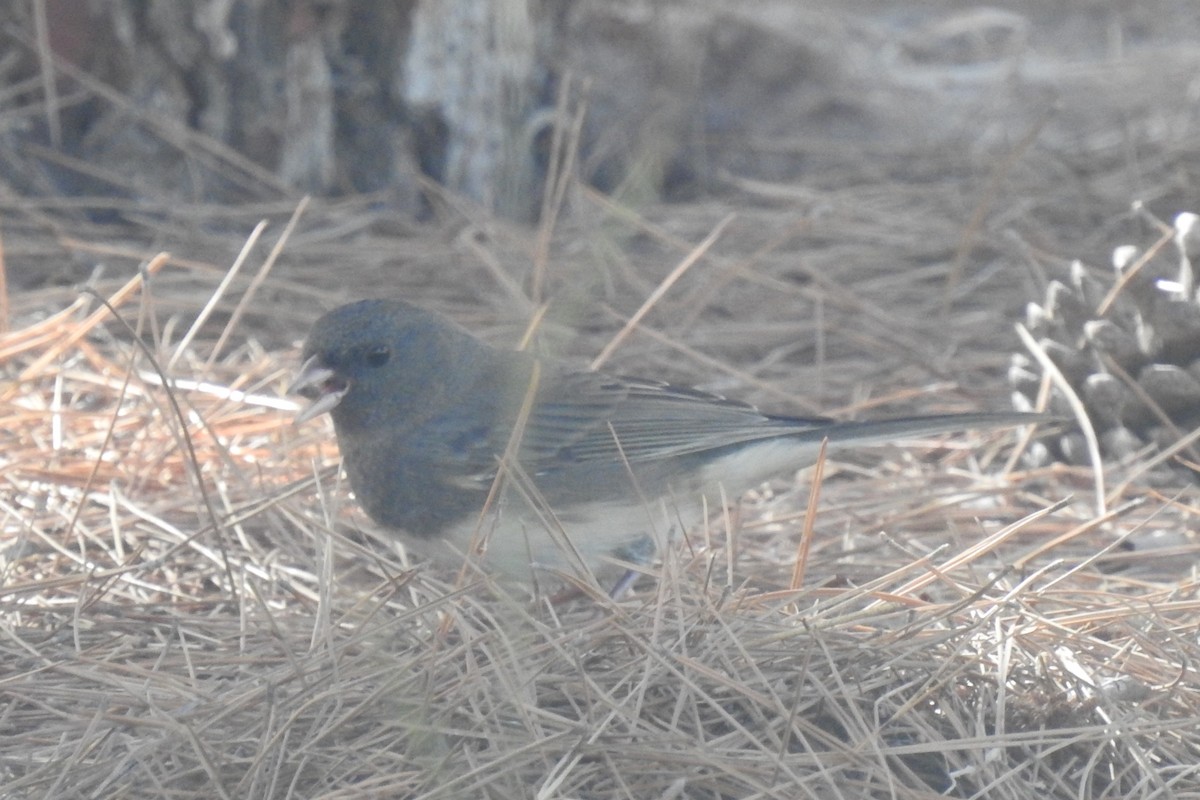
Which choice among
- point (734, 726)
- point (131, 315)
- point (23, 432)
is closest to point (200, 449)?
point (23, 432)

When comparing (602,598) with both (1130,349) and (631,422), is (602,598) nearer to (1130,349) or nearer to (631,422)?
(631,422)

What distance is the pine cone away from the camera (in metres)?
3.31

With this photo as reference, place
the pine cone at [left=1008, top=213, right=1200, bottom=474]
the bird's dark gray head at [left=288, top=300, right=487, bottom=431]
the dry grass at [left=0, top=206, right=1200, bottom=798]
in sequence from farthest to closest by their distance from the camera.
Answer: the pine cone at [left=1008, top=213, right=1200, bottom=474] < the bird's dark gray head at [left=288, top=300, right=487, bottom=431] < the dry grass at [left=0, top=206, right=1200, bottom=798]

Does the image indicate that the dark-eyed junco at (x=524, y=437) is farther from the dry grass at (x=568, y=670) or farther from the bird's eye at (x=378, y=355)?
the dry grass at (x=568, y=670)

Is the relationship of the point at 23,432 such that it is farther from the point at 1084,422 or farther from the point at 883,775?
the point at 1084,422

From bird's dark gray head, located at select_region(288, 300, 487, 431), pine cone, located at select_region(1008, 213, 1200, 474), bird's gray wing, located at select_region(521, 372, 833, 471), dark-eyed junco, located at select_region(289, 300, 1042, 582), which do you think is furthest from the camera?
pine cone, located at select_region(1008, 213, 1200, 474)

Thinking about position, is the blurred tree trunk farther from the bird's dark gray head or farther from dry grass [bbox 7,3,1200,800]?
the bird's dark gray head

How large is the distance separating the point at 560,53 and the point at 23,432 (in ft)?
8.48

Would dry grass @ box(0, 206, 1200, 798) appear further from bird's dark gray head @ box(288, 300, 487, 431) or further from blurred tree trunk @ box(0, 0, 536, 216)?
blurred tree trunk @ box(0, 0, 536, 216)

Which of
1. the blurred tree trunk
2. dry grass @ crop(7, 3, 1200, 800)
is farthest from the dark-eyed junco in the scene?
the blurred tree trunk

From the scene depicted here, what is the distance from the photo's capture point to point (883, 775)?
6.39 ft

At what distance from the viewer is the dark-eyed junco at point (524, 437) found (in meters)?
2.86

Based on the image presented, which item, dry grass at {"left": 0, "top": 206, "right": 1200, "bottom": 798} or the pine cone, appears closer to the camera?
dry grass at {"left": 0, "top": 206, "right": 1200, "bottom": 798}

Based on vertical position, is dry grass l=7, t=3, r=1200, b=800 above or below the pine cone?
below
